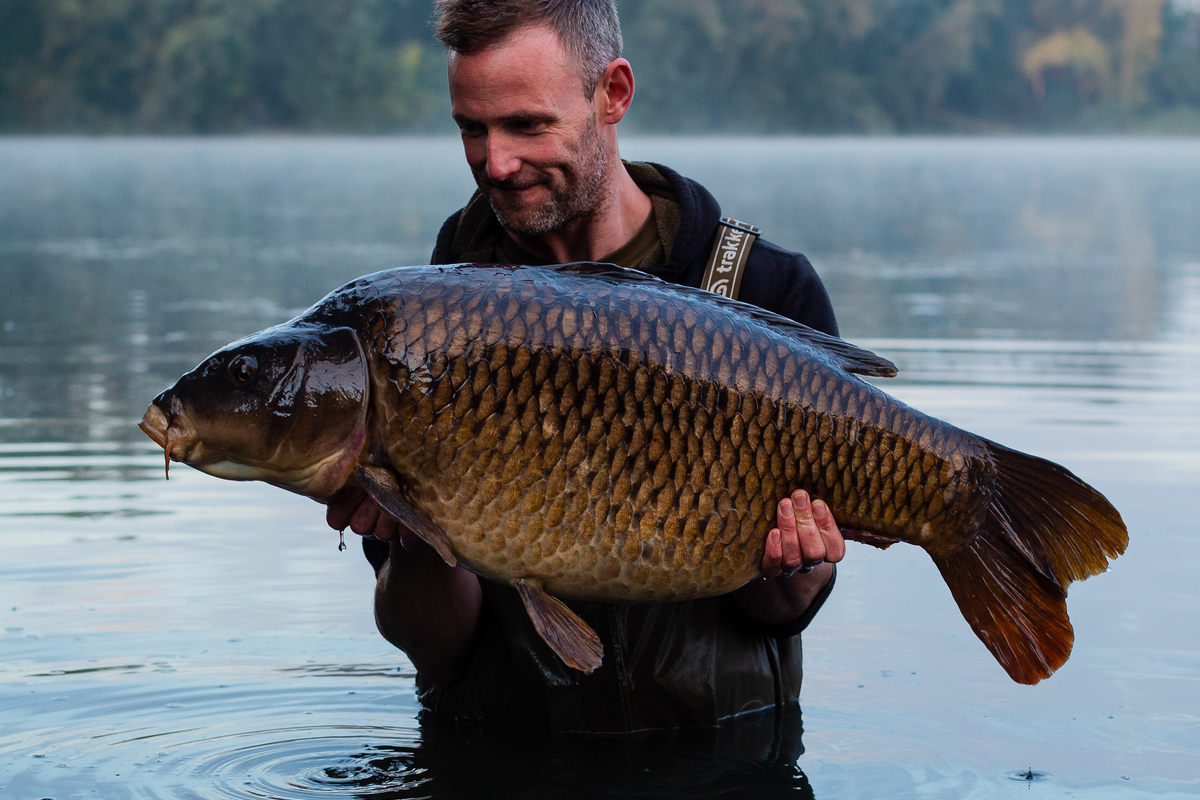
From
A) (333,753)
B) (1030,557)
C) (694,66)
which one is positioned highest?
(694,66)

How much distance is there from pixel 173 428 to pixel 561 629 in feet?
2.25

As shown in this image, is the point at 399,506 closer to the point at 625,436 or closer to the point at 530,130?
the point at 625,436

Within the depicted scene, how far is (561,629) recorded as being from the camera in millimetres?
2545

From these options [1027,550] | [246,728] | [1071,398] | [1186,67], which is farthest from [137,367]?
[1186,67]

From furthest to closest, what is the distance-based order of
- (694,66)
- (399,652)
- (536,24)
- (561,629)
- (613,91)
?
1. (694,66)
2. (399,652)
3. (613,91)
4. (536,24)
5. (561,629)

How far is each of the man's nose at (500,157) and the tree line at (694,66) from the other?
60744 mm

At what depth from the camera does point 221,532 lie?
4.98m

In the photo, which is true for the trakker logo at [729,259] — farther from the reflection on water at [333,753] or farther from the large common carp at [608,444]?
the reflection on water at [333,753]

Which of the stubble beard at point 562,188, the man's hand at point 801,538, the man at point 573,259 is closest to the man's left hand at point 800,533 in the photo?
the man's hand at point 801,538

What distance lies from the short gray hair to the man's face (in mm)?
19

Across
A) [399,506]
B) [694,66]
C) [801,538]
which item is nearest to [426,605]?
[399,506]

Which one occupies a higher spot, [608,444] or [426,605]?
[608,444]

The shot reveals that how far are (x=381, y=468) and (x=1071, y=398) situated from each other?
5536mm

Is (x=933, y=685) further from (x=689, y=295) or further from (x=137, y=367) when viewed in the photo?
(x=137, y=367)
